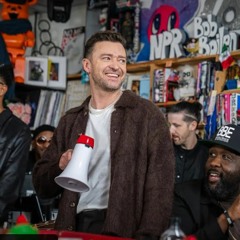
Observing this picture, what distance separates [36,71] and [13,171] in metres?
2.80

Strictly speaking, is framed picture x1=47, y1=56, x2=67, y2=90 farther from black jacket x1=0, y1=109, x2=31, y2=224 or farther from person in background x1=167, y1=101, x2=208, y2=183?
black jacket x1=0, y1=109, x2=31, y2=224

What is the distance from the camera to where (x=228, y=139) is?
7.50ft

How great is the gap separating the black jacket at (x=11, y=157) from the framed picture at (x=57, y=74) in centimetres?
270

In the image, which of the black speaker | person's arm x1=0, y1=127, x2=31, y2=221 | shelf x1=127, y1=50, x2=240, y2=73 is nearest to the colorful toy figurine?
the black speaker

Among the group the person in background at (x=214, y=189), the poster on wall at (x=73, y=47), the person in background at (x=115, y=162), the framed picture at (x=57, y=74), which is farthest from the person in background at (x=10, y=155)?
the poster on wall at (x=73, y=47)

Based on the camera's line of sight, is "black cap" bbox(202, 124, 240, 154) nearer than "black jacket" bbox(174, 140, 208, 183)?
Yes

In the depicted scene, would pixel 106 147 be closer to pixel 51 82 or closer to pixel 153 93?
pixel 153 93

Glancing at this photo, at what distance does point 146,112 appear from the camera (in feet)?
6.83

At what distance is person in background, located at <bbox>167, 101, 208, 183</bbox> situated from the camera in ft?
12.1

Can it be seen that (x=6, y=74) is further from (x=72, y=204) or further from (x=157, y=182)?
(x=157, y=182)

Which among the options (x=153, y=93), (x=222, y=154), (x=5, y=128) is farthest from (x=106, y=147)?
(x=153, y=93)

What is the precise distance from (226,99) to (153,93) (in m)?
0.87


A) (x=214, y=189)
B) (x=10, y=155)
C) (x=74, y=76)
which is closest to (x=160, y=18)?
(x=74, y=76)

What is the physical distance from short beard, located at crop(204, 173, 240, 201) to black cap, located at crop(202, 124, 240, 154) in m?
0.12
